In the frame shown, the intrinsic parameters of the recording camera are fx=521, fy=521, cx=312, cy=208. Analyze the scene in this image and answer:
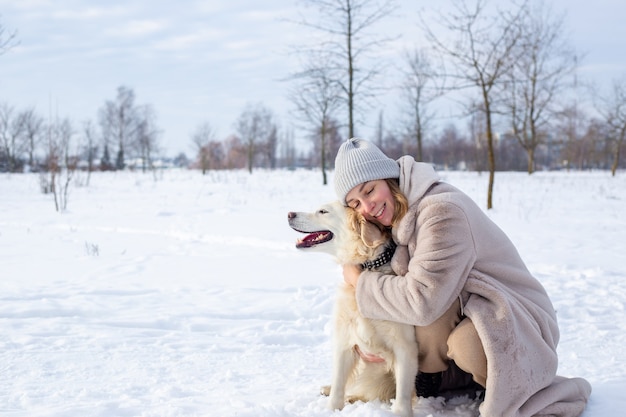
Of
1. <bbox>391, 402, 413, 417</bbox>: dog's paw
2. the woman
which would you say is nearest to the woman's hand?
the woman

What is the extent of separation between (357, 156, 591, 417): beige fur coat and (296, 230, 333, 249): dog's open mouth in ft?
1.32

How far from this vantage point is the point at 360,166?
251 centimetres

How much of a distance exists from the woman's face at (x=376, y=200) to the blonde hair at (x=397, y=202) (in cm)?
2

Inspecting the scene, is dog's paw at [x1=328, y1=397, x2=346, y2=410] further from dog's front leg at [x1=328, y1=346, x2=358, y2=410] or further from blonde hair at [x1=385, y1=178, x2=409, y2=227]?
blonde hair at [x1=385, y1=178, x2=409, y2=227]

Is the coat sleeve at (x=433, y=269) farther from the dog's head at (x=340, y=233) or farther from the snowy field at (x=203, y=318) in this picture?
the snowy field at (x=203, y=318)

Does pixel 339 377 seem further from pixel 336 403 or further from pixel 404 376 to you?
pixel 404 376

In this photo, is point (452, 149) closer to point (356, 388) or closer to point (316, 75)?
point (316, 75)

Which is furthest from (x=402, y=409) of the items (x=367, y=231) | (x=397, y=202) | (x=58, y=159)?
(x=58, y=159)

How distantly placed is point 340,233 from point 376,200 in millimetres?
307

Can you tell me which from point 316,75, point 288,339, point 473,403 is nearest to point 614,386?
point 473,403

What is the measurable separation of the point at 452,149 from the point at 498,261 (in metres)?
49.8

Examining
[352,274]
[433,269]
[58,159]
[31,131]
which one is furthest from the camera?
[31,131]

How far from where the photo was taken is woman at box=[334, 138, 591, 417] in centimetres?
218

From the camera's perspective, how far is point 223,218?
1070 cm
